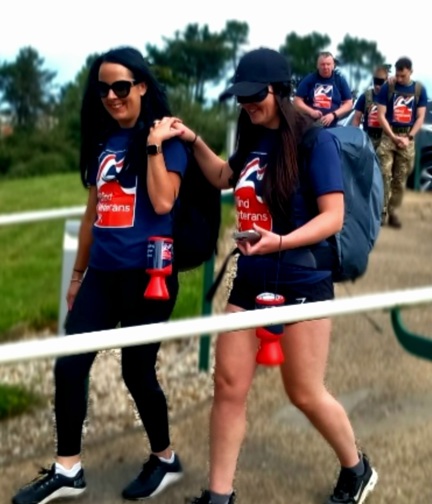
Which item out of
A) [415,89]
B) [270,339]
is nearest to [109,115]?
[270,339]

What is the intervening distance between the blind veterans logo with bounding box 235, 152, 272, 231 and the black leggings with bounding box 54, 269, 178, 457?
372 mm

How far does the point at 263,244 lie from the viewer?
9.43 ft

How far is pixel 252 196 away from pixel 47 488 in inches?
47.2

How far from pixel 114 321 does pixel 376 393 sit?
1.75 meters

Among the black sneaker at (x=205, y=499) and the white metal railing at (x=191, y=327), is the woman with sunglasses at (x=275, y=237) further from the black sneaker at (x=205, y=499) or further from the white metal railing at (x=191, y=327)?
the white metal railing at (x=191, y=327)

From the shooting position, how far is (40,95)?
36.5 m

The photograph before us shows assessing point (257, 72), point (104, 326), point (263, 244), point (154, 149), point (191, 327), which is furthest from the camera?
point (104, 326)

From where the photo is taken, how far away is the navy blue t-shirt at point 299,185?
2959mm

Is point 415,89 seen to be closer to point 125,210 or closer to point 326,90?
point 326,90

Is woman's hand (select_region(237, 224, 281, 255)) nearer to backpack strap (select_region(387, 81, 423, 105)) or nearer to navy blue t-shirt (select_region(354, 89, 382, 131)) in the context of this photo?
navy blue t-shirt (select_region(354, 89, 382, 131))

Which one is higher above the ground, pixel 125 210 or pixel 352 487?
pixel 125 210

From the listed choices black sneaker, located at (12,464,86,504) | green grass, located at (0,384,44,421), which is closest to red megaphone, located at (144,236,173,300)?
black sneaker, located at (12,464,86,504)

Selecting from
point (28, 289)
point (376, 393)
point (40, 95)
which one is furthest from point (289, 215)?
point (40, 95)

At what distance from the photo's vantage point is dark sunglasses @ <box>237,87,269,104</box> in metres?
2.96
